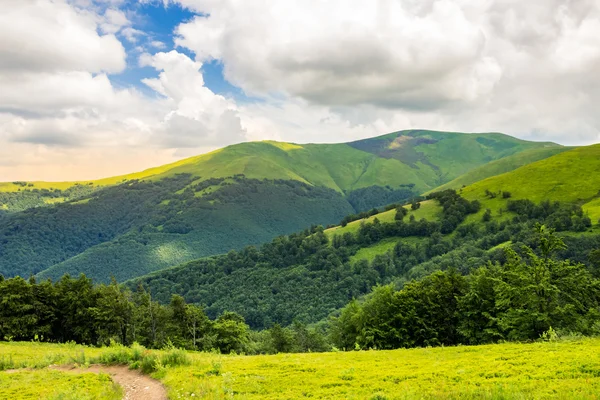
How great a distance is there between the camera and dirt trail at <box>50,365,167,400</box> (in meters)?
19.1

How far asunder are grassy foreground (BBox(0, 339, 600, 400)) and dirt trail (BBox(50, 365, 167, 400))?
658 millimetres

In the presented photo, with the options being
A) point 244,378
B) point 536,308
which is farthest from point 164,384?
point 536,308

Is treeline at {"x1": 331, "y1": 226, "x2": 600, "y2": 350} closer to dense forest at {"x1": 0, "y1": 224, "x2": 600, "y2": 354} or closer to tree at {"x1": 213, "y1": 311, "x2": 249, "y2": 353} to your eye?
dense forest at {"x1": 0, "y1": 224, "x2": 600, "y2": 354}

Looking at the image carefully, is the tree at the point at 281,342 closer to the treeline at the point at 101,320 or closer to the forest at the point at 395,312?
the treeline at the point at 101,320

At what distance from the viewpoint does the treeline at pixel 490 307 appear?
35938 millimetres

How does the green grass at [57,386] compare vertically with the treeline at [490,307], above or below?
above

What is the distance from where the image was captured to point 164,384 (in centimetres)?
2041

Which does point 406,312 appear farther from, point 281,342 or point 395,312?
point 281,342

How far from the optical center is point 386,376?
20.2 meters

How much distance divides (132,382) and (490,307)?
1737 inches

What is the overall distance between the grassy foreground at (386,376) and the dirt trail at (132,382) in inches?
25.9

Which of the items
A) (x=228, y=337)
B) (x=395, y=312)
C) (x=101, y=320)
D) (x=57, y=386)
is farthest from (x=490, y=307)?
(x=101, y=320)

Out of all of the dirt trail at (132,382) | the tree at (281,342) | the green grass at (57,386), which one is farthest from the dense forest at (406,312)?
the green grass at (57,386)

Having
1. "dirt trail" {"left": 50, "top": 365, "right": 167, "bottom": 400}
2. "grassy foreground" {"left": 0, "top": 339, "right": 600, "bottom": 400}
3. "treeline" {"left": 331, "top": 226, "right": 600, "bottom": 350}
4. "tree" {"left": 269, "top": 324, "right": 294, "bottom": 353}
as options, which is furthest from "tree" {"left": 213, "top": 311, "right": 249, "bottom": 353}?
"dirt trail" {"left": 50, "top": 365, "right": 167, "bottom": 400}
